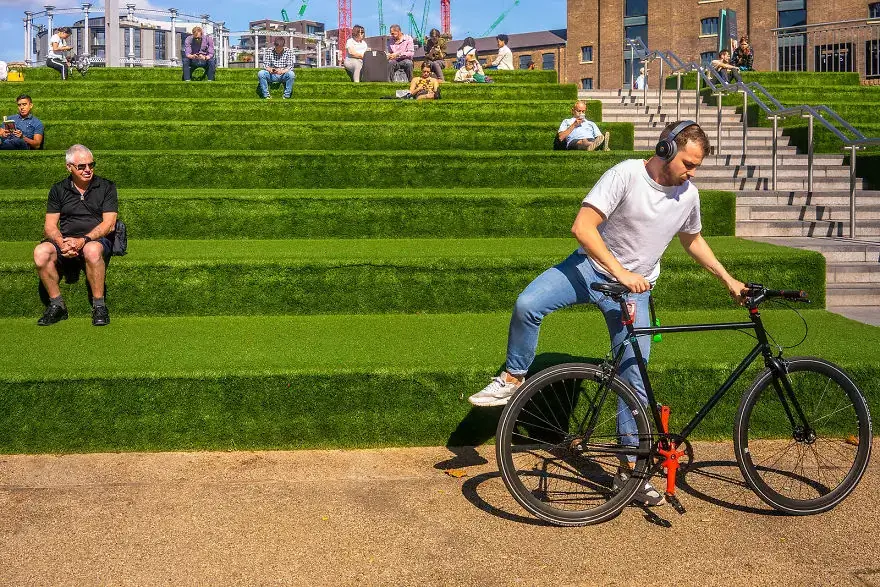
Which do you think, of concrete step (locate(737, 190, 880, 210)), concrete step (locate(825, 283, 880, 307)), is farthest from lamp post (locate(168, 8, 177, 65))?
concrete step (locate(825, 283, 880, 307))

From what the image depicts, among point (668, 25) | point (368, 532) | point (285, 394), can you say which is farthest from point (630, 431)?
point (668, 25)

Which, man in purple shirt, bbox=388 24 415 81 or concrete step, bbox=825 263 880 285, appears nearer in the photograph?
concrete step, bbox=825 263 880 285

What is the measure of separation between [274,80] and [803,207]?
951 centimetres

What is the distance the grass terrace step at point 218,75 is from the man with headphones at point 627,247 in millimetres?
14747

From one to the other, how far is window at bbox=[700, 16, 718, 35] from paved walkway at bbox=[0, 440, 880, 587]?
5000 centimetres

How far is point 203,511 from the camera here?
158 inches

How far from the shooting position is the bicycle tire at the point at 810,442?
4051 mm

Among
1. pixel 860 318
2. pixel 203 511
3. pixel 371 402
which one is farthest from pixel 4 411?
pixel 860 318

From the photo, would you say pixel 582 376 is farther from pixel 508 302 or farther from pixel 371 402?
pixel 508 302

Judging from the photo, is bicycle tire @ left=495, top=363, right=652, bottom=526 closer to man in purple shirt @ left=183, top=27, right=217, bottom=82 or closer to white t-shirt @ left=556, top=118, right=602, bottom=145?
white t-shirt @ left=556, top=118, right=602, bottom=145

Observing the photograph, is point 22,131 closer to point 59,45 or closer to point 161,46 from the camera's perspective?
point 59,45

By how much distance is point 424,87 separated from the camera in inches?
583

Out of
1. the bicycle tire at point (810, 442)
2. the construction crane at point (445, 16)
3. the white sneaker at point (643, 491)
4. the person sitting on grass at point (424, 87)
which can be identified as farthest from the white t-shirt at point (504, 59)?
the construction crane at point (445, 16)

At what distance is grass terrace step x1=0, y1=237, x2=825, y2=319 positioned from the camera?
6.54 metres
